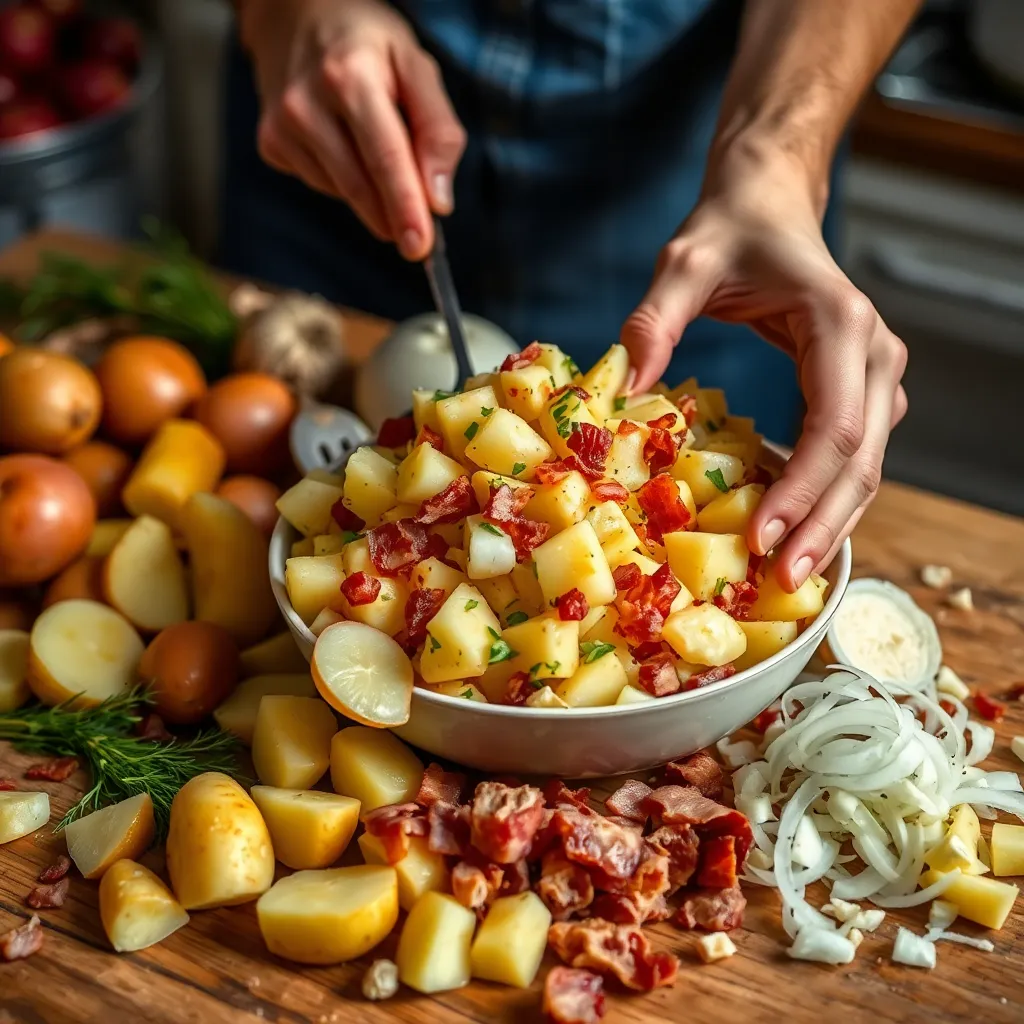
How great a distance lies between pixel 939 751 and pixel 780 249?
66 cm

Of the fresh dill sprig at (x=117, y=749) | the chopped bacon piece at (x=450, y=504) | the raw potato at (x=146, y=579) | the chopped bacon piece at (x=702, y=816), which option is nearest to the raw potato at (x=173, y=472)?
the raw potato at (x=146, y=579)

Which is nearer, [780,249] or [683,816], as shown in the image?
[683,816]

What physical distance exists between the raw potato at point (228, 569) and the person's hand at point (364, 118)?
517 mm

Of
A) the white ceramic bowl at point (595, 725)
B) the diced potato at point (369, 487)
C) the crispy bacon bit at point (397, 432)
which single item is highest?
the diced potato at point (369, 487)

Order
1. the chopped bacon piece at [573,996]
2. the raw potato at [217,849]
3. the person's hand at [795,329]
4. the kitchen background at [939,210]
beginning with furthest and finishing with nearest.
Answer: the kitchen background at [939,210] < the person's hand at [795,329] < the raw potato at [217,849] < the chopped bacon piece at [573,996]

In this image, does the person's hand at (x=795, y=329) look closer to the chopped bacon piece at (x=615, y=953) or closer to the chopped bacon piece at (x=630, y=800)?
the chopped bacon piece at (x=630, y=800)

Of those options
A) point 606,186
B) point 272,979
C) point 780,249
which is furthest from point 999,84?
point 272,979

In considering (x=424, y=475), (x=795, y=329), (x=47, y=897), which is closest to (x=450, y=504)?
(x=424, y=475)

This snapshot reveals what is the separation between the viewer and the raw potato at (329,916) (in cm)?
121

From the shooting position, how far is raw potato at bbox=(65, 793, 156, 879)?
1.34 meters

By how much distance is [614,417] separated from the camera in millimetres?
1540

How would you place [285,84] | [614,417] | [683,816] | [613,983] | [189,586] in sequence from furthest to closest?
[285,84] → [189,586] → [614,417] → [683,816] → [613,983]

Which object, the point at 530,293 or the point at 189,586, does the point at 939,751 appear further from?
the point at 530,293

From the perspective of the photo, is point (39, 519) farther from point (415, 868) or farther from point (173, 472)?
point (415, 868)
